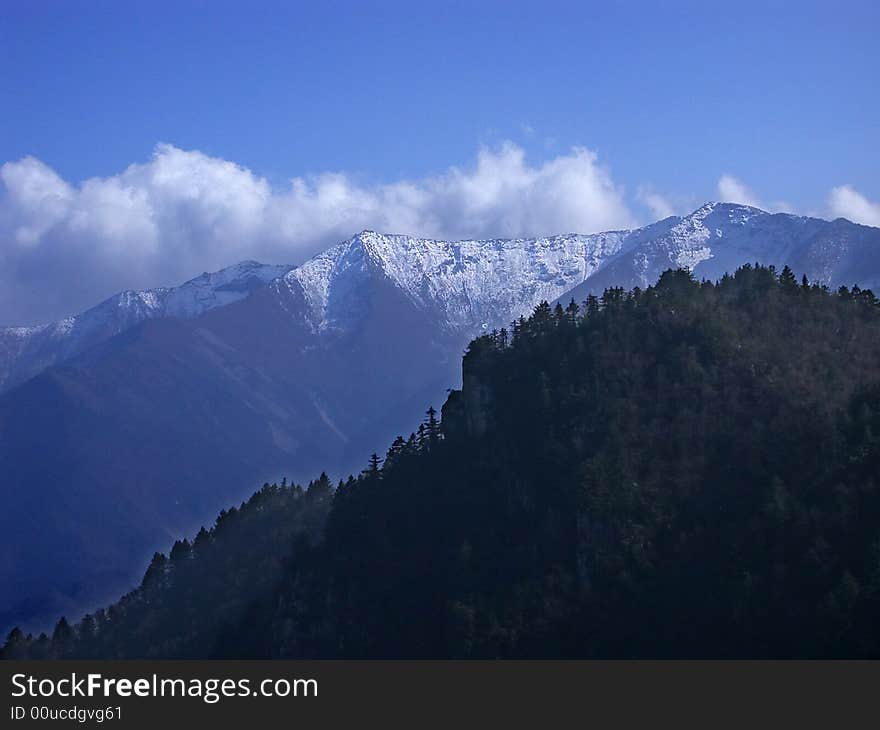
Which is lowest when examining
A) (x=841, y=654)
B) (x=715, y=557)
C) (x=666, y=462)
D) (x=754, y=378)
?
(x=841, y=654)

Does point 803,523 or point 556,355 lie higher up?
point 556,355

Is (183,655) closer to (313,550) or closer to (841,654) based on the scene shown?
(313,550)

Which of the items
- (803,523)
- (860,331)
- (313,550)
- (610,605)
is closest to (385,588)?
(313,550)

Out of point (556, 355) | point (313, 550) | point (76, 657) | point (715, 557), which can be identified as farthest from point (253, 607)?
point (715, 557)

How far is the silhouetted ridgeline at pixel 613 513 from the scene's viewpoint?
380 feet

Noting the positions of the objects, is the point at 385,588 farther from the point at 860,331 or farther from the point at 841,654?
the point at 860,331

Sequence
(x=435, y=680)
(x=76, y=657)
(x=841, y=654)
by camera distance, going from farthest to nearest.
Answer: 1. (x=76, y=657)
2. (x=841, y=654)
3. (x=435, y=680)

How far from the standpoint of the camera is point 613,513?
126438 mm

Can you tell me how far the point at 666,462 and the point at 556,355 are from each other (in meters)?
23.0

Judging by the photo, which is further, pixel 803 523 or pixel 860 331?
pixel 860 331

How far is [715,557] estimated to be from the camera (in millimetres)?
119812

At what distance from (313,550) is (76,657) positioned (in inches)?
1426

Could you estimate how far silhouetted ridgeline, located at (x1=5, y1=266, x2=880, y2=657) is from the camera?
116 metres

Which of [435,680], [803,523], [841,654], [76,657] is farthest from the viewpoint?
[76,657]
